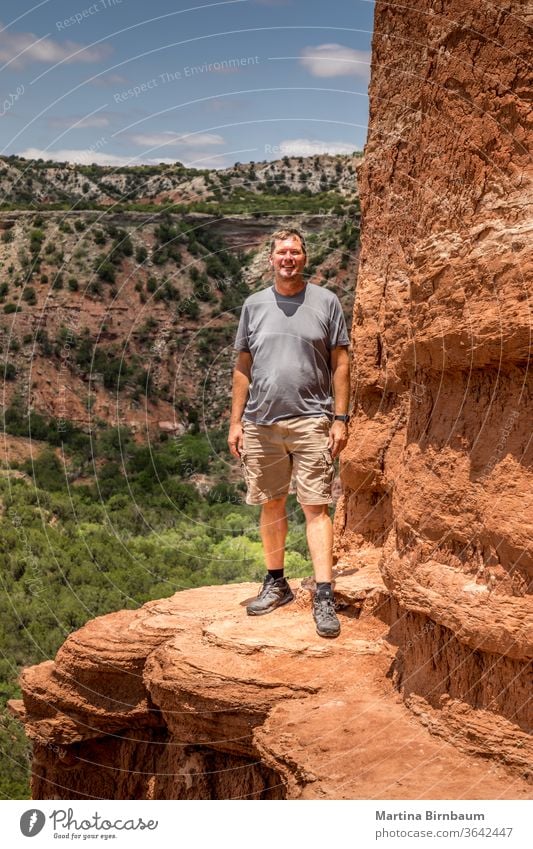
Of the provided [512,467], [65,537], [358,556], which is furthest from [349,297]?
[512,467]

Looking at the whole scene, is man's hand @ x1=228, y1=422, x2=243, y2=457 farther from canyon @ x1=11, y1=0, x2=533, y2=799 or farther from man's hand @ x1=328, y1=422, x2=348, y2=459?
canyon @ x1=11, y1=0, x2=533, y2=799

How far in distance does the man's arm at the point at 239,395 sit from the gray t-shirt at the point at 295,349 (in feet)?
0.70

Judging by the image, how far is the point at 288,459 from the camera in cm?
692

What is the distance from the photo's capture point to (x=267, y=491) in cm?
695

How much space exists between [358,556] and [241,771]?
6.97 ft

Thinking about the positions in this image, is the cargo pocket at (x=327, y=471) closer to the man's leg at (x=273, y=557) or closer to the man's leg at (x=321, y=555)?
the man's leg at (x=321, y=555)

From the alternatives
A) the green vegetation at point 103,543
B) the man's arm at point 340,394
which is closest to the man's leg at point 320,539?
the man's arm at point 340,394

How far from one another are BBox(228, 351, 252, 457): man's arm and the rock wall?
4.88 feet

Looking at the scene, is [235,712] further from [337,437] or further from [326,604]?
[337,437]

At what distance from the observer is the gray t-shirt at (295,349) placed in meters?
6.62

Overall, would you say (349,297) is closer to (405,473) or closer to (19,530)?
(19,530)

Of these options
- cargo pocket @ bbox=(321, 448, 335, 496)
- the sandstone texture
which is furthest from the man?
the sandstone texture

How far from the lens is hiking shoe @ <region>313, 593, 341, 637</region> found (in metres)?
6.50

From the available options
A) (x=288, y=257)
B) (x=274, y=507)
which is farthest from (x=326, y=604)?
(x=288, y=257)
